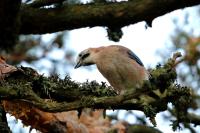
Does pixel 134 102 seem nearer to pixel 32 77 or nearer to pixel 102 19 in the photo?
pixel 32 77

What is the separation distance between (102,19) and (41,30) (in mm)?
495

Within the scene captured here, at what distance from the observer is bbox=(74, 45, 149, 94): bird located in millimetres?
5543

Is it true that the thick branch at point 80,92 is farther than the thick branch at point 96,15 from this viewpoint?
No

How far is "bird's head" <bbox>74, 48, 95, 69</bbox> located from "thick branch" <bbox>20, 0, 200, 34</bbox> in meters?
1.57

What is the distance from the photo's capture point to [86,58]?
6.25 metres

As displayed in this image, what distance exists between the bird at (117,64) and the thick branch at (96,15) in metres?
0.84

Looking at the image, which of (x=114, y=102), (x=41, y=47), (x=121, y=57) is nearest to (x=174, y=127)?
(x=114, y=102)

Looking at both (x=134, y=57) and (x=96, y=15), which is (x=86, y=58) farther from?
(x=96, y=15)

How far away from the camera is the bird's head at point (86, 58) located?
6.21m

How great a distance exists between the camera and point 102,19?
461cm

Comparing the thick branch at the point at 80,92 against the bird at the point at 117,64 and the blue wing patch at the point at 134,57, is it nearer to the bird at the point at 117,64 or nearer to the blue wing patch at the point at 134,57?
the bird at the point at 117,64

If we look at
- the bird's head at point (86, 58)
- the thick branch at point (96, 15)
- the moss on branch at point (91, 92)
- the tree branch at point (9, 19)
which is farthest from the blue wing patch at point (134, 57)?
the tree branch at point (9, 19)

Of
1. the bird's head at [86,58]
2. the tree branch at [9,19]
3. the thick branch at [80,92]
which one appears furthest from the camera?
the bird's head at [86,58]

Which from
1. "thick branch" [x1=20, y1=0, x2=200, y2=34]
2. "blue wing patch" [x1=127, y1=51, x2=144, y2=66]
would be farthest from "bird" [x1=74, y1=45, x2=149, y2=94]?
"thick branch" [x1=20, y1=0, x2=200, y2=34]
